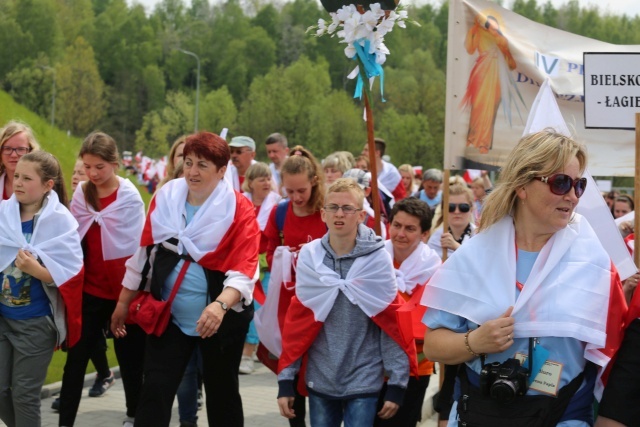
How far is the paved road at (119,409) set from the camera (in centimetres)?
713

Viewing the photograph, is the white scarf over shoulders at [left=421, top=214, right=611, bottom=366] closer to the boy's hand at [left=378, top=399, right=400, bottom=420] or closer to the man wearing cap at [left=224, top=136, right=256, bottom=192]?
the boy's hand at [left=378, top=399, right=400, bottom=420]

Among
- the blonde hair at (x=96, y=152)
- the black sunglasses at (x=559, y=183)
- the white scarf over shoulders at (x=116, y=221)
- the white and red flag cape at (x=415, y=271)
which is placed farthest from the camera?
the white scarf over shoulders at (x=116, y=221)

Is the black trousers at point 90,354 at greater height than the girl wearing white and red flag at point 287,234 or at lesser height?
lesser

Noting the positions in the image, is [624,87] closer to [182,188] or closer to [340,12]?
[340,12]

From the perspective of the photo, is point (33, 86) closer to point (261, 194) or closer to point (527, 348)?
point (261, 194)

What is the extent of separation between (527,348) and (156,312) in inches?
103

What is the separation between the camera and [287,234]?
22.7 ft

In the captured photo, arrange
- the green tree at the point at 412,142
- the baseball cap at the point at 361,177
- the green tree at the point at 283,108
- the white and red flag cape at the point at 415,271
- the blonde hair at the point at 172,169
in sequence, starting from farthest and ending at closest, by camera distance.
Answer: the green tree at the point at 283,108
the green tree at the point at 412,142
the baseball cap at the point at 361,177
the blonde hair at the point at 172,169
the white and red flag cape at the point at 415,271

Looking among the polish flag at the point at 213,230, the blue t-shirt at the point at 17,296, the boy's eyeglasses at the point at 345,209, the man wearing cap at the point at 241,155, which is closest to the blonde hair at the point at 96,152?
the polish flag at the point at 213,230

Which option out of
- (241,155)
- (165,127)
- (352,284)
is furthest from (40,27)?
(352,284)

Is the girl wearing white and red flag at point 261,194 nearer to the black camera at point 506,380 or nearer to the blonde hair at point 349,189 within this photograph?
the blonde hair at point 349,189

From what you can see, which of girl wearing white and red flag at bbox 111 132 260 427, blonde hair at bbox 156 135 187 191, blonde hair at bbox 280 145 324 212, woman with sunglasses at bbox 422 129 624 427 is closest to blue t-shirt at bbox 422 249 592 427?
woman with sunglasses at bbox 422 129 624 427

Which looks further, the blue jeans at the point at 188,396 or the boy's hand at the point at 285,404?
the blue jeans at the point at 188,396

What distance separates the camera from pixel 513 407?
3.32 meters
